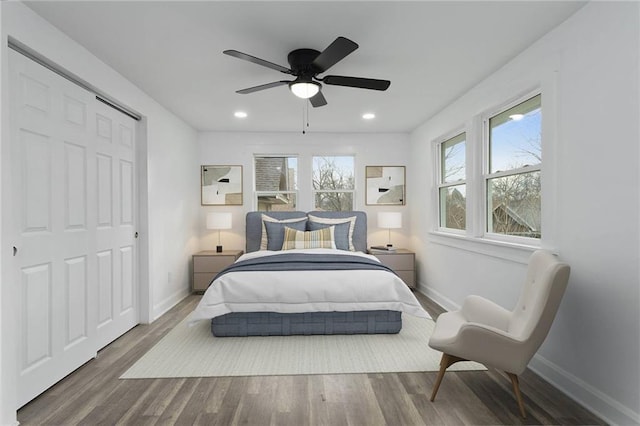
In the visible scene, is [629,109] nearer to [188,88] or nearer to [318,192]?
[188,88]

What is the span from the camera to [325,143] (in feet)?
17.5

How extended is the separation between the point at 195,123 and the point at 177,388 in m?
3.60

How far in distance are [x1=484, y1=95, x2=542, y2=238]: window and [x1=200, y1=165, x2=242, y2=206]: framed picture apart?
3.57 m

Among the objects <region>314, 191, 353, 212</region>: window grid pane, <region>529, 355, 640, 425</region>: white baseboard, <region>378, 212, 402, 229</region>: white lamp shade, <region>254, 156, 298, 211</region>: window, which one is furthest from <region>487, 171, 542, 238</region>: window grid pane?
<region>254, 156, 298, 211</region>: window

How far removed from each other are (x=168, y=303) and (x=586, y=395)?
4026mm

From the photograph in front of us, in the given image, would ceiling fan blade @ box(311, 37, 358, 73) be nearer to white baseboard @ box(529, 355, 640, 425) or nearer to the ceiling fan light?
the ceiling fan light

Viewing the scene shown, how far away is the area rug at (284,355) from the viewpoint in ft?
8.13

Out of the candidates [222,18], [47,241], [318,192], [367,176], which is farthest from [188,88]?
[367,176]

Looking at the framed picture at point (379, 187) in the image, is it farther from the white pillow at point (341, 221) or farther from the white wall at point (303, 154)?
the white pillow at point (341, 221)

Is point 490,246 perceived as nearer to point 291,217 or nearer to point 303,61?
point 303,61

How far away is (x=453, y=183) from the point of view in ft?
13.3

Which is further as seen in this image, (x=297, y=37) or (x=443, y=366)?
(x=297, y=37)

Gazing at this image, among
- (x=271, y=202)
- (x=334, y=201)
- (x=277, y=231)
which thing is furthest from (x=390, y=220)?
(x=271, y=202)

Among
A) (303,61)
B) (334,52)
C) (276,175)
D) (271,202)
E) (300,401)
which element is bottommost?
(300,401)
